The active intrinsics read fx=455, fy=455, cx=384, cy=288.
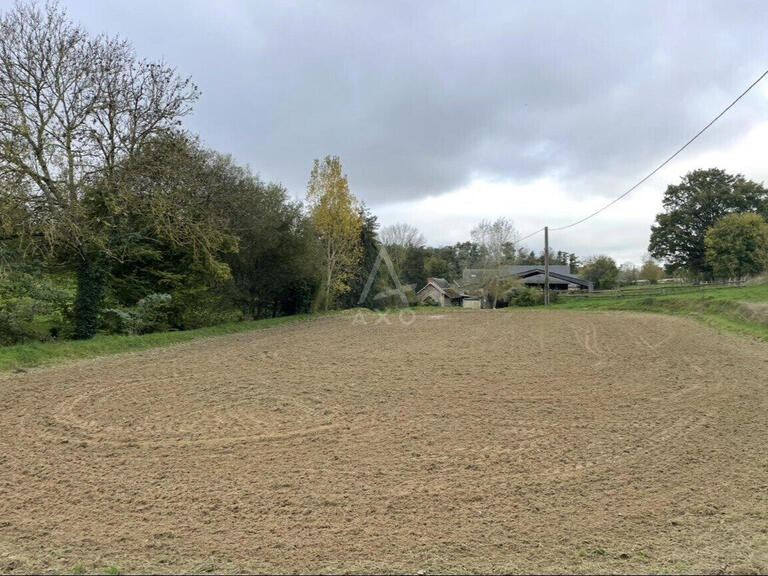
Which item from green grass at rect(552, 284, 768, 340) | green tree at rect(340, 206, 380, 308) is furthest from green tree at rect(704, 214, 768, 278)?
green tree at rect(340, 206, 380, 308)

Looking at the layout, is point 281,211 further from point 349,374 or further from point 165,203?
point 349,374

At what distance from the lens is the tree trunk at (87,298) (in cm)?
1319

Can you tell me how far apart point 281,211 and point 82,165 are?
9533mm

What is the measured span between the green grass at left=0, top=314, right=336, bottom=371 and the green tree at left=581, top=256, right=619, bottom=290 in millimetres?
48861

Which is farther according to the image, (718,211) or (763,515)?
(718,211)

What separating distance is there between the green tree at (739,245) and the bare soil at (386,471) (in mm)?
35407

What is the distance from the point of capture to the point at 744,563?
277 cm

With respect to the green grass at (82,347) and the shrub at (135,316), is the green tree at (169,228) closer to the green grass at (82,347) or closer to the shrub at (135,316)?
the shrub at (135,316)

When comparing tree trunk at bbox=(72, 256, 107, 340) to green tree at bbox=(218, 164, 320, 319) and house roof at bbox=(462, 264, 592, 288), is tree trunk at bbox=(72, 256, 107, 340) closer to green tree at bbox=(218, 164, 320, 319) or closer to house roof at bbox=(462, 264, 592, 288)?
green tree at bbox=(218, 164, 320, 319)

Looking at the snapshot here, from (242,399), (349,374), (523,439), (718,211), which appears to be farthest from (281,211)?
(718,211)

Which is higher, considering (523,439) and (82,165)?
(82,165)

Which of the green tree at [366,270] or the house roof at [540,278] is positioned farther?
the house roof at [540,278]

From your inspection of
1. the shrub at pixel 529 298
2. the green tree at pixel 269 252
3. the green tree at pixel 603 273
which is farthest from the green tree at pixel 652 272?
the green tree at pixel 269 252

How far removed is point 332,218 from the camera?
88.4 feet
